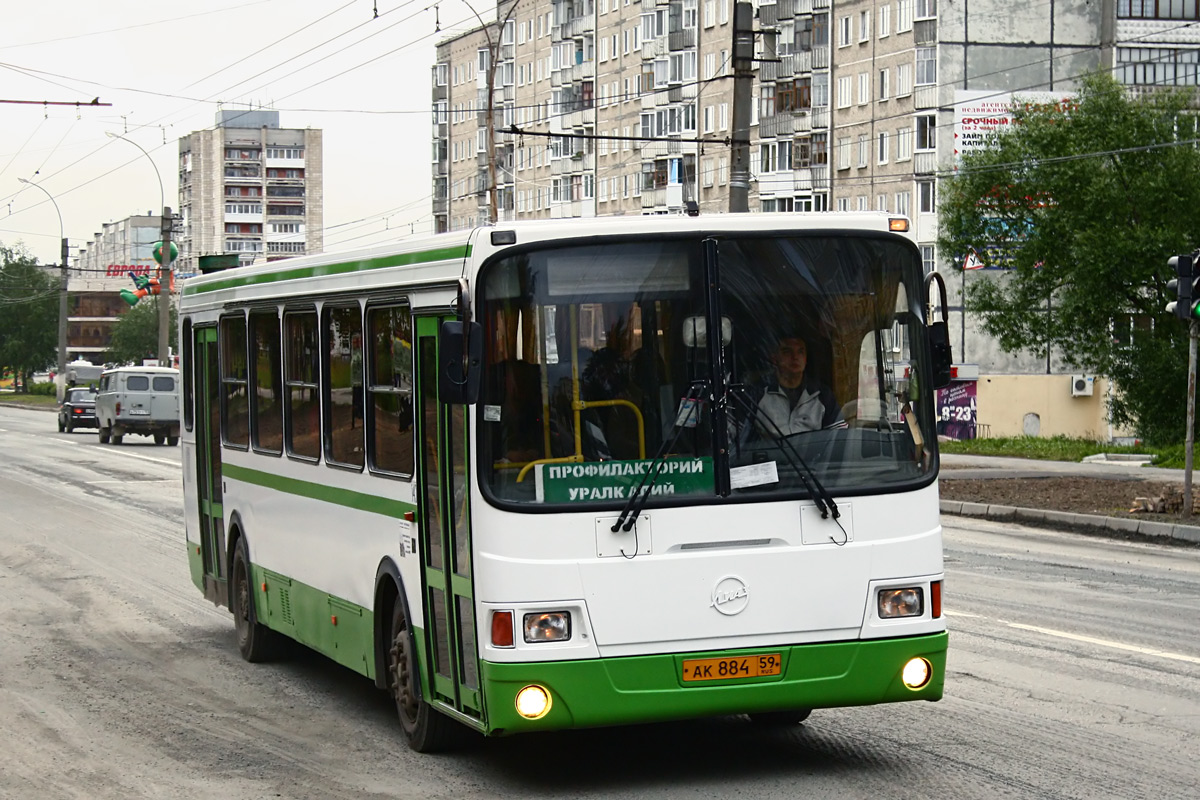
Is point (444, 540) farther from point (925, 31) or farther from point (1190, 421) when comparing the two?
point (925, 31)

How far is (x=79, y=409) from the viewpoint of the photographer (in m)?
58.6

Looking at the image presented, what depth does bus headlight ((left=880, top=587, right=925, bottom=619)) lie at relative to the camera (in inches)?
289

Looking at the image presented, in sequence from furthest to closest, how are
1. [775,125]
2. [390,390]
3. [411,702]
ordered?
1. [775,125]
2. [390,390]
3. [411,702]

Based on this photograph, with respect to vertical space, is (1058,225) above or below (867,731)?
above

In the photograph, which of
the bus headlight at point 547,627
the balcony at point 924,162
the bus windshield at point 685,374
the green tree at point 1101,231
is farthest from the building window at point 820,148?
the bus headlight at point 547,627

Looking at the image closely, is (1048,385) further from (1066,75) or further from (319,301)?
(319,301)

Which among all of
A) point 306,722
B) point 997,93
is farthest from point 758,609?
point 997,93

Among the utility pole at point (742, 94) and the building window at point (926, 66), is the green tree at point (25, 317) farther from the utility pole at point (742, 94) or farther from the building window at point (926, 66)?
the utility pole at point (742, 94)

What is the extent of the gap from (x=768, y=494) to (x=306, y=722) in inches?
127

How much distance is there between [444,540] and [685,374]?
49.5 inches

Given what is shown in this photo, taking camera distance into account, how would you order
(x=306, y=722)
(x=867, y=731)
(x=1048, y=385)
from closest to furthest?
(x=867, y=731) < (x=306, y=722) < (x=1048, y=385)

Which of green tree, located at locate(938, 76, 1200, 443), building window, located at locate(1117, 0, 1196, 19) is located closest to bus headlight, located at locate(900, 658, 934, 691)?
green tree, located at locate(938, 76, 1200, 443)

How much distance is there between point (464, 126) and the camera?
116m

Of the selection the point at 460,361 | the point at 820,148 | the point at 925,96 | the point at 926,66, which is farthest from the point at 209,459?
the point at 820,148
